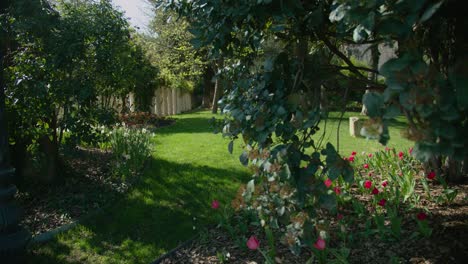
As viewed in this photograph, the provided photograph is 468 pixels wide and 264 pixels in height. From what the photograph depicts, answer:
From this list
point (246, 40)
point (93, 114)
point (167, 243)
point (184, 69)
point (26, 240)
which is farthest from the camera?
point (184, 69)

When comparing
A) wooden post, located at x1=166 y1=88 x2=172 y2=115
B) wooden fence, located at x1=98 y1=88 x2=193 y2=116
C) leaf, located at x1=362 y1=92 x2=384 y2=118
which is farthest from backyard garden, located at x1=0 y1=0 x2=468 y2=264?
wooden post, located at x1=166 y1=88 x2=172 y2=115

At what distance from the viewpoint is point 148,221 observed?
4.37 metres

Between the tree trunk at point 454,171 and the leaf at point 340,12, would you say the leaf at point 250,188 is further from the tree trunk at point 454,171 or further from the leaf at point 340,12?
the tree trunk at point 454,171

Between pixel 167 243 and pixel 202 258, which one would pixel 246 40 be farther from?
pixel 167 243

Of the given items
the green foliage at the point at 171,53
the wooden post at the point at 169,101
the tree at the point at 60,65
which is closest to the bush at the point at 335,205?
the tree at the point at 60,65

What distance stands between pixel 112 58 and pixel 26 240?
8.82 ft

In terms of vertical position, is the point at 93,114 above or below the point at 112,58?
below

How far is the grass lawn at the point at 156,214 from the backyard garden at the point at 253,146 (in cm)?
2

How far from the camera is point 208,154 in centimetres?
746

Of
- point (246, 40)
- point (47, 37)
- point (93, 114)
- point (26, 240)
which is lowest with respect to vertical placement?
point (26, 240)

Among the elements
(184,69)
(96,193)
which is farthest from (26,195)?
(184,69)

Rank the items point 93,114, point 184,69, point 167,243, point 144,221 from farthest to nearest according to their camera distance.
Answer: point 184,69, point 93,114, point 144,221, point 167,243

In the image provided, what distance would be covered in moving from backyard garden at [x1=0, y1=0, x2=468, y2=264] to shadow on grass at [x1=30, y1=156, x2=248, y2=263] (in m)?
0.02

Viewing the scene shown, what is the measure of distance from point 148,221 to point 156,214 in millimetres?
188
